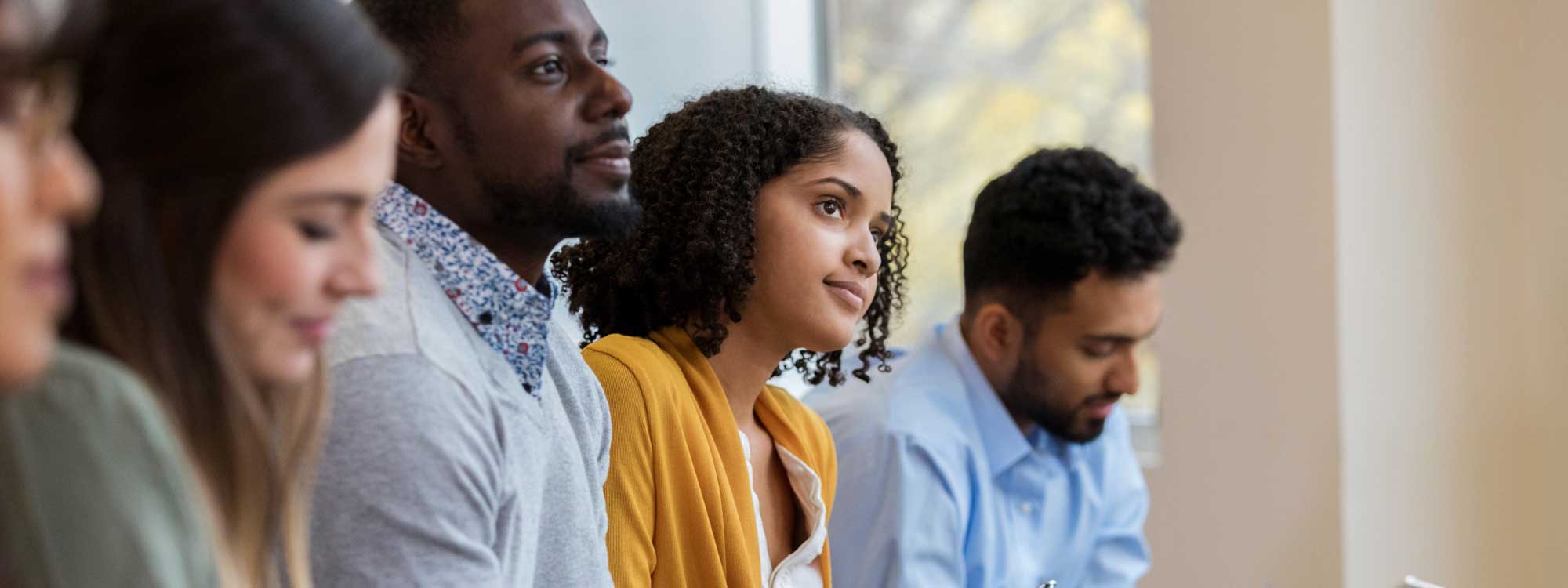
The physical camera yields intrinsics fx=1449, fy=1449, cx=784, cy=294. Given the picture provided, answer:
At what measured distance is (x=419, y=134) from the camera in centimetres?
123

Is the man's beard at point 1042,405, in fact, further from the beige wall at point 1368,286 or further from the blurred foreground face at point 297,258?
the blurred foreground face at point 297,258

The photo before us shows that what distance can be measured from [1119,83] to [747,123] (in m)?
1.79

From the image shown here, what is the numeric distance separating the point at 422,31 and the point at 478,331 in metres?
0.27

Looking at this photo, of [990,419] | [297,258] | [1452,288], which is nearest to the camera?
[297,258]

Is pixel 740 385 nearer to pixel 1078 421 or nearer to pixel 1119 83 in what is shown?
pixel 1078 421

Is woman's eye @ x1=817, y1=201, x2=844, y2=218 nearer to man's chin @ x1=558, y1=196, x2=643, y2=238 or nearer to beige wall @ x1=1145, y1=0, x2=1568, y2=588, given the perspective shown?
man's chin @ x1=558, y1=196, x2=643, y2=238

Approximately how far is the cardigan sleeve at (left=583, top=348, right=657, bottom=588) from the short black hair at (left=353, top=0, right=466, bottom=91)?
40cm

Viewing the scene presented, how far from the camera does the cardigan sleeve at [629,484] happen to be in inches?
56.4

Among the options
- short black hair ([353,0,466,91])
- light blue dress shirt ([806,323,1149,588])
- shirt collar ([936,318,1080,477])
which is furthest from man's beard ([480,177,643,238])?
shirt collar ([936,318,1080,477])

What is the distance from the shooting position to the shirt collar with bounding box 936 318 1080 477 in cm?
211

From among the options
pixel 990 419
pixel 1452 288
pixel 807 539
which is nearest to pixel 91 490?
pixel 807 539

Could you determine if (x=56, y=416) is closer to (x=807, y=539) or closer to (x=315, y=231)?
(x=315, y=231)

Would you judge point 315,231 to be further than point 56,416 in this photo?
Yes

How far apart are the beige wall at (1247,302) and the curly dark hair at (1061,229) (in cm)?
39
